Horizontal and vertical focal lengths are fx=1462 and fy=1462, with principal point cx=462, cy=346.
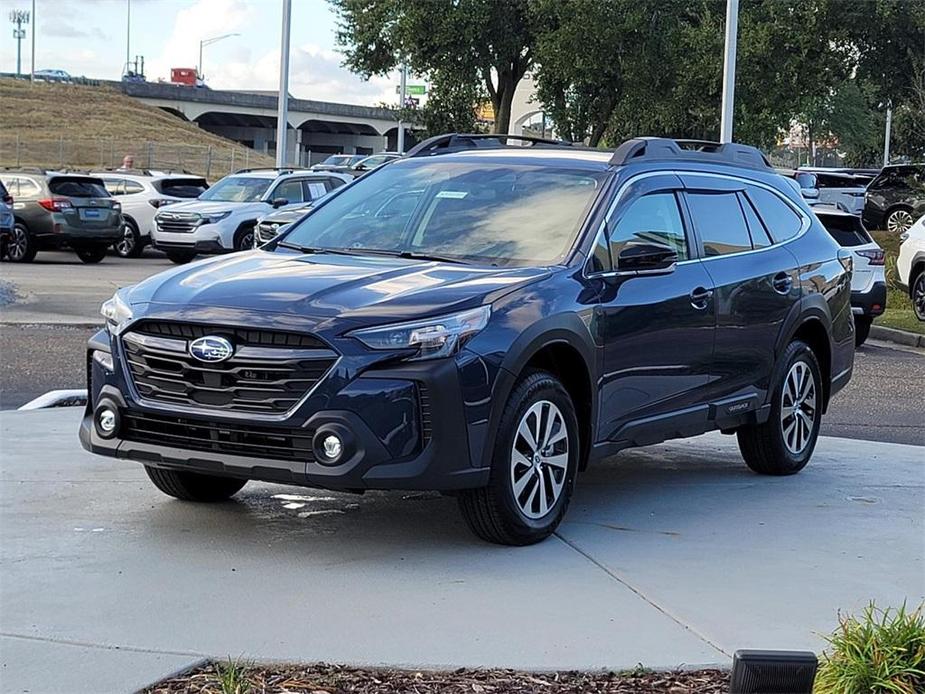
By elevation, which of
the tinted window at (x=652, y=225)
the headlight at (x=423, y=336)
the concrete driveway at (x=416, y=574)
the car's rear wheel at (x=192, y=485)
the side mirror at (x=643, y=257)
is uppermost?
the tinted window at (x=652, y=225)

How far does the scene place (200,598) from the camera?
5523 mm

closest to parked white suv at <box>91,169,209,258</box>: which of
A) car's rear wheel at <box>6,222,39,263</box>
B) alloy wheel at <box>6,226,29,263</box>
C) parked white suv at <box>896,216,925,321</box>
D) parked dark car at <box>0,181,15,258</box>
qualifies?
A: car's rear wheel at <box>6,222,39,263</box>

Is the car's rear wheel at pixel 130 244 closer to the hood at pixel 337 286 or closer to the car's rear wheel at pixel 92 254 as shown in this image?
the car's rear wheel at pixel 92 254

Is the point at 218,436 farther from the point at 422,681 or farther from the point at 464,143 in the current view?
the point at 464,143

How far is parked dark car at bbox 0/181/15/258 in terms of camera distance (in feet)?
79.4

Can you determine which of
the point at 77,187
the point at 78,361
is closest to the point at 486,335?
the point at 78,361

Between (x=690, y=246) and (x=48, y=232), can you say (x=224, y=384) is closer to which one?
(x=690, y=246)

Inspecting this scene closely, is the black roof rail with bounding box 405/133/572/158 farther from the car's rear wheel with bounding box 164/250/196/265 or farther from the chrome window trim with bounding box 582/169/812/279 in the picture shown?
the car's rear wheel with bounding box 164/250/196/265

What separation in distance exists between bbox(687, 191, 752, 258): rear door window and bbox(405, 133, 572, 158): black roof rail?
848mm

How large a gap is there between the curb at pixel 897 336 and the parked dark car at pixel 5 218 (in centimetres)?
1396

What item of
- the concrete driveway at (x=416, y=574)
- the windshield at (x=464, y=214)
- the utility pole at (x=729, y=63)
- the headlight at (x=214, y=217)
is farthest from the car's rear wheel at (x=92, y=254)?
the windshield at (x=464, y=214)

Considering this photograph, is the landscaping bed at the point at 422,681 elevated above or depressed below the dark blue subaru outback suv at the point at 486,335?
below

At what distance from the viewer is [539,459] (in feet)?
21.4

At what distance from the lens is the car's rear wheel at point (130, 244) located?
3016 centimetres
